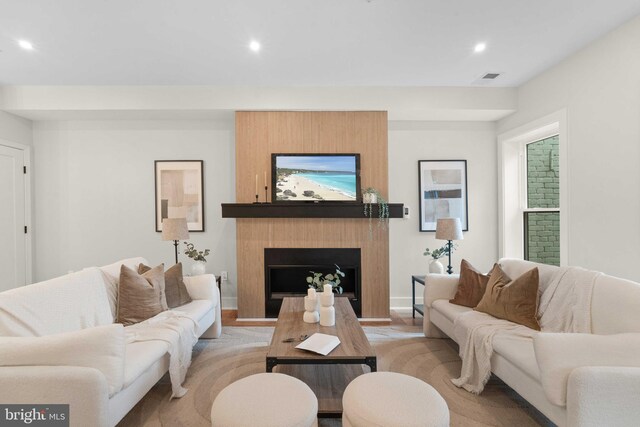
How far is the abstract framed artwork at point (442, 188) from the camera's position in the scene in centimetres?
416

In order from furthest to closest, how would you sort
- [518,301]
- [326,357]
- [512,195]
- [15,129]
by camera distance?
1. [512,195]
2. [15,129]
3. [518,301]
4. [326,357]

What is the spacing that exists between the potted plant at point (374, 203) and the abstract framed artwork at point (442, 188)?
0.75 m

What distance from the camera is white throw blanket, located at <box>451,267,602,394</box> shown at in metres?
2.01

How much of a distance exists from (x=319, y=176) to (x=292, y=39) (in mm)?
1514

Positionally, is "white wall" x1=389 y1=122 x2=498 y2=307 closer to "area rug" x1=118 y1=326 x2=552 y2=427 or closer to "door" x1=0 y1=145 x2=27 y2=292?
"area rug" x1=118 y1=326 x2=552 y2=427

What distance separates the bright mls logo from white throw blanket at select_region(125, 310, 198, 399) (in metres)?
0.61

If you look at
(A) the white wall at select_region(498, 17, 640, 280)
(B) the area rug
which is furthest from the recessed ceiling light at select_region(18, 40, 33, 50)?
(A) the white wall at select_region(498, 17, 640, 280)

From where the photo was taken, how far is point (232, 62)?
9.98 feet

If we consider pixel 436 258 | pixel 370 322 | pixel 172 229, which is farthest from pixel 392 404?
pixel 172 229

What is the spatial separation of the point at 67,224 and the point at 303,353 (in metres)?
3.95

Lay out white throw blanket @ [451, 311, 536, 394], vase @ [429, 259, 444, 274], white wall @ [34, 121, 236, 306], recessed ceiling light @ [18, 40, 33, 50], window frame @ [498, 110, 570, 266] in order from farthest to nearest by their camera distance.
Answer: white wall @ [34, 121, 236, 306] → window frame @ [498, 110, 570, 266] → vase @ [429, 259, 444, 274] → recessed ceiling light @ [18, 40, 33, 50] → white throw blanket @ [451, 311, 536, 394]

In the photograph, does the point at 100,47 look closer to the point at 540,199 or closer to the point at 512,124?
the point at 512,124

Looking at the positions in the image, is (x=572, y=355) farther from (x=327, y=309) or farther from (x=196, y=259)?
(x=196, y=259)

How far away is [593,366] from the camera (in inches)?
56.9
